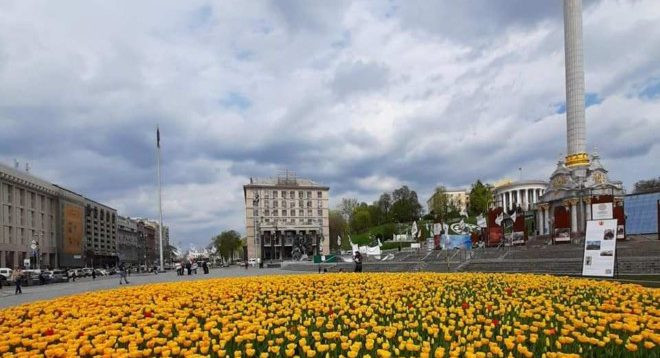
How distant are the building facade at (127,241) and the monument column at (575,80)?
134016 millimetres

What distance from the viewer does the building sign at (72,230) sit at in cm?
11138

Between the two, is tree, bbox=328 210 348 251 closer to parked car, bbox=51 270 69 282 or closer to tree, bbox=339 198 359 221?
tree, bbox=339 198 359 221

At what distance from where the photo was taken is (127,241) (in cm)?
18688

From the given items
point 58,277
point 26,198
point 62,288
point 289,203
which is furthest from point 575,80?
point 289,203

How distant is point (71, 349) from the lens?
620 centimetres

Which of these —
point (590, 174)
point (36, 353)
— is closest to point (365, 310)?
point (36, 353)

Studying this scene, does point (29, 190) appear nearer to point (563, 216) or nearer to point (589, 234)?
point (563, 216)

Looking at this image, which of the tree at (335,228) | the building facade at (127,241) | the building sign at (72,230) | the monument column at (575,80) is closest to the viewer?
the monument column at (575,80)

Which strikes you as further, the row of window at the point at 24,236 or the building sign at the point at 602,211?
the row of window at the point at 24,236

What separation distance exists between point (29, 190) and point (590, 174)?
88609 mm

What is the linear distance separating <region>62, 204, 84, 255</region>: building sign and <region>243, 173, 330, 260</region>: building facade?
44361 mm

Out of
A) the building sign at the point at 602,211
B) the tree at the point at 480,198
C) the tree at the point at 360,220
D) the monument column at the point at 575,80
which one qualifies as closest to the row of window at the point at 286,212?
the tree at the point at 360,220

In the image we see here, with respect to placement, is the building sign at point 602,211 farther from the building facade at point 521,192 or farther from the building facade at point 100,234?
the building facade at point 100,234

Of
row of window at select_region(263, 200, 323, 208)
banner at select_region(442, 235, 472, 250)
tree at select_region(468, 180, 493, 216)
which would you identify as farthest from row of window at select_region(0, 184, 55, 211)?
tree at select_region(468, 180, 493, 216)
